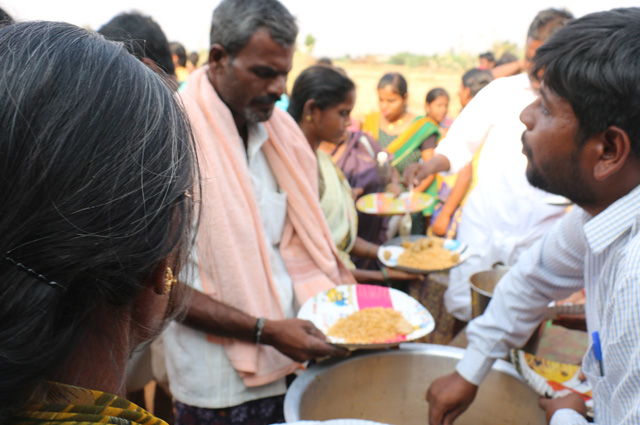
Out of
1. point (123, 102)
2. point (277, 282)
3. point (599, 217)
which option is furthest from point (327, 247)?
point (123, 102)

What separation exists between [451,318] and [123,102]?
299cm

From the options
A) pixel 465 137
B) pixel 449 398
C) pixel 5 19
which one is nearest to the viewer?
pixel 5 19

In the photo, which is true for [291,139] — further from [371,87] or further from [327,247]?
[371,87]

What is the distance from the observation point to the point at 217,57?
5.65 ft

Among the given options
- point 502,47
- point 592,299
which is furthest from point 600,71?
point 502,47

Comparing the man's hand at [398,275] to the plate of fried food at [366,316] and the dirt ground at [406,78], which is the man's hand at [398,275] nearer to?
the plate of fried food at [366,316]

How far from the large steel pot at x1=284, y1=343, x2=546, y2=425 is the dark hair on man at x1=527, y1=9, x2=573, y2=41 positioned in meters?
2.33

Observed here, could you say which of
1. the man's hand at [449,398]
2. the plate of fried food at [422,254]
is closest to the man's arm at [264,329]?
the man's hand at [449,398]

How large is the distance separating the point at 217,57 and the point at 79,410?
138 centimetres

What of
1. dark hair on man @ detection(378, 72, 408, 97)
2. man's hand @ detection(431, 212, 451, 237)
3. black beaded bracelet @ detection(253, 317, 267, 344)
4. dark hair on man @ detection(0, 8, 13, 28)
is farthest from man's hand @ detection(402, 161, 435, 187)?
dark hair on man @ detection(378, 72, 408, 97)

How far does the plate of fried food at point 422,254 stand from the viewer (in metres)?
2.46

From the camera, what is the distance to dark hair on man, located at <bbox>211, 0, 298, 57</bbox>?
1.67 metres

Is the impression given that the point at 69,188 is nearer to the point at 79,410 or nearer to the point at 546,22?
the point at 79,410

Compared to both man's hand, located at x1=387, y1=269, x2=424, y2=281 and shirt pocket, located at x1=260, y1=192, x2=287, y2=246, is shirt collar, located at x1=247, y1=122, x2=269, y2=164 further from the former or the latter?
man's hand, located at x1=387, y1=269, x2=424, y2=281
